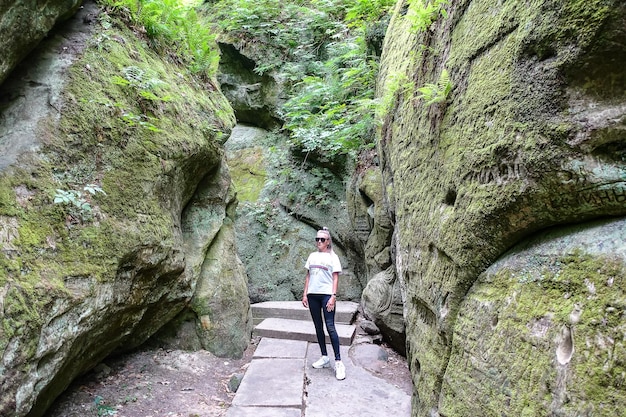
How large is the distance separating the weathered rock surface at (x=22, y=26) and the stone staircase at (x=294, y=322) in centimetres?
556

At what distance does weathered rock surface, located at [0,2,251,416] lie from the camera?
123 inches

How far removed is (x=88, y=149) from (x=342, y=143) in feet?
18.8

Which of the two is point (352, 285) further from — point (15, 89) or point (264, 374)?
point (15, 89)

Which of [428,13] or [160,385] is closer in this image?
[428,13]

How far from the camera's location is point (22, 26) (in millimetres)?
3523

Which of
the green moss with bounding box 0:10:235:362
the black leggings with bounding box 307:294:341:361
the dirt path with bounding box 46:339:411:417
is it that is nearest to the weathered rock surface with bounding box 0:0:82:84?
the green moss with bounding box 0:10:235:362

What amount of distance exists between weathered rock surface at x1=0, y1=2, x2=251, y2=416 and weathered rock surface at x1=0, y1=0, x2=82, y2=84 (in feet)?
0.93

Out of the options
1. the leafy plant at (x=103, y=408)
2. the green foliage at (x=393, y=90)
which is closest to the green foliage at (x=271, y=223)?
the green foliage at (x=393, y=90)

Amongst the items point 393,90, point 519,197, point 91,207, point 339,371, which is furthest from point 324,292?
point 519,197

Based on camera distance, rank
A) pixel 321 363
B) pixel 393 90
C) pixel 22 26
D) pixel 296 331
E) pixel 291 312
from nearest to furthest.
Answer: pixel 22 26, pixel 393 90, pixel 321 363, pixel 296 331, pixel 291 312

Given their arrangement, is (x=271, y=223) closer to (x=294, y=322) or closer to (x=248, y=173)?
(x=248, y=173)

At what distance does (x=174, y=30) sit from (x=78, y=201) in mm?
4009

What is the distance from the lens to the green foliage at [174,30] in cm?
564

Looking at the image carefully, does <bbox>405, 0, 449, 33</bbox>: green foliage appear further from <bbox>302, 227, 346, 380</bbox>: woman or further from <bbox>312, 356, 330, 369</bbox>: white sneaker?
<bbox>312, 356, 330, 369</bbox>: white sneaker
